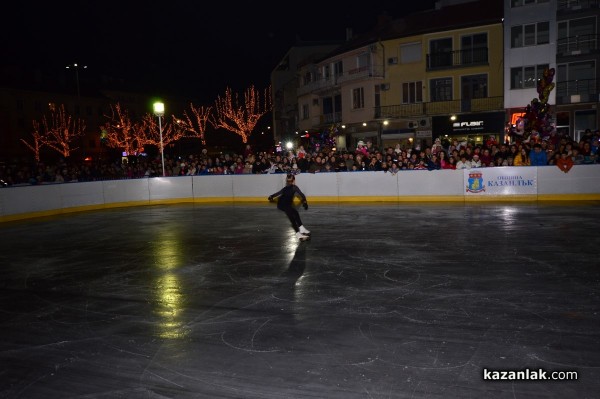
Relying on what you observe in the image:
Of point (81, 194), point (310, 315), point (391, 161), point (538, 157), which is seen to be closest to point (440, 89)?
point (391, 161)

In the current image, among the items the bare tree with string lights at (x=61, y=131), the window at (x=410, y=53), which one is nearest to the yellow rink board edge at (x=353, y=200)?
the window at (x=410, y=53)

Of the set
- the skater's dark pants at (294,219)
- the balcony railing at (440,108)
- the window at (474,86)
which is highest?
the window at (474,86)

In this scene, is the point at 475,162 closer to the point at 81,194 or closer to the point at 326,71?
the point at 81,194

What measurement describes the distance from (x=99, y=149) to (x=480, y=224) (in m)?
59.4

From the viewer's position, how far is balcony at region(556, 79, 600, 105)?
3091 centimetres

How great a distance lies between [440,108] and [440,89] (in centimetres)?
167

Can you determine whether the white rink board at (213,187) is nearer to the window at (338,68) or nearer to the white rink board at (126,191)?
the white rink board at (126,191)

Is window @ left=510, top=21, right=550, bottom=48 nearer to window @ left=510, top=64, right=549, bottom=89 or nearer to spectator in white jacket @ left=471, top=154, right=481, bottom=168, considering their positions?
window @ left=510, top=64, right=549, bottom=89

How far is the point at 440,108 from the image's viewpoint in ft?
117

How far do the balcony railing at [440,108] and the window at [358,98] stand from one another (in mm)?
1959

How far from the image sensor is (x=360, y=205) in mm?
18609

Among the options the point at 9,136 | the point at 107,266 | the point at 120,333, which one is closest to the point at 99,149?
the point at 9,136

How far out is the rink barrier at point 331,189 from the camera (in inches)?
680

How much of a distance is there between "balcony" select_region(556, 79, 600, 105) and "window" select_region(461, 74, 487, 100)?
4.67 m
